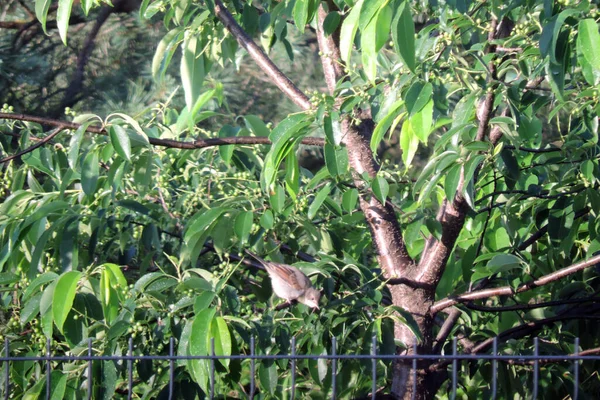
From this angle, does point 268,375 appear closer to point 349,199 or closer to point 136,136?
point 349,199

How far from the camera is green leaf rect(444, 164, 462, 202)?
4.81 ft

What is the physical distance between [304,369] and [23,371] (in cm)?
75

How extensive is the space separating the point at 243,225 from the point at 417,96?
507 millimetres

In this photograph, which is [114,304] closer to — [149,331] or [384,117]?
[149,331]

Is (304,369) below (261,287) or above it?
below

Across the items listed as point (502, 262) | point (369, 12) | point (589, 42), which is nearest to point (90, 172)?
point (369, 12)

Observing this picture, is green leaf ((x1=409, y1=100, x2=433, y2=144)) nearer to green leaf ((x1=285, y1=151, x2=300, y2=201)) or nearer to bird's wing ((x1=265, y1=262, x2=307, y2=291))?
green leaf ((x1=285, y1=151, x2=300, y2=201))

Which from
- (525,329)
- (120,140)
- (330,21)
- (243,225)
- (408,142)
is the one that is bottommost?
(525,329)

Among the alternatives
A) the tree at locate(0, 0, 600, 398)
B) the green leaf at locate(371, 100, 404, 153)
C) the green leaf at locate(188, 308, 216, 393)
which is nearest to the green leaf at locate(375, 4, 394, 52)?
the tree at locate(0, 0, 600, 398)

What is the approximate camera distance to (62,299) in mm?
1550

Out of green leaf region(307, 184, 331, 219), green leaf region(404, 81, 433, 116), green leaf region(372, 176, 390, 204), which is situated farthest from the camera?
green leaf region(307, 184, 331, 219)

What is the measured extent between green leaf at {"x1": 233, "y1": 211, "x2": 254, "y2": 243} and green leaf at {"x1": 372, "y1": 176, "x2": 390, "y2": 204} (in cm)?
28

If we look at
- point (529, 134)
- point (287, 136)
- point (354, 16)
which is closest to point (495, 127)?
point (529, 134)

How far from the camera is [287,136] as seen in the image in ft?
5.11
